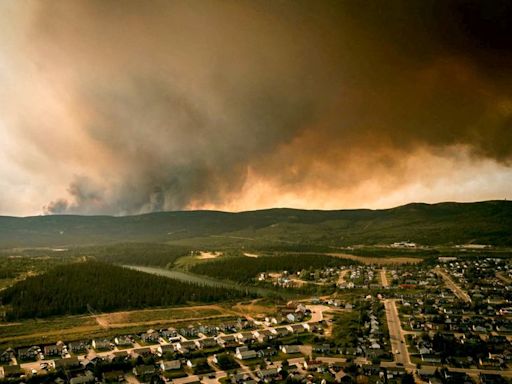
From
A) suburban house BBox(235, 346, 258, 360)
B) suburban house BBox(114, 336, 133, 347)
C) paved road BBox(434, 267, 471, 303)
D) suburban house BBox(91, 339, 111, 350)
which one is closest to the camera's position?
suburban house BBox(235, 346, 258, 360)

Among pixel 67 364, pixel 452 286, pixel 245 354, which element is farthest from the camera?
pixel 452 286

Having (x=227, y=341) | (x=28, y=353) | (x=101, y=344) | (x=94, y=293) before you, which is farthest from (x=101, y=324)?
(x=227, y=341)

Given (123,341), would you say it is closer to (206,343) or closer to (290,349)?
(206,343)

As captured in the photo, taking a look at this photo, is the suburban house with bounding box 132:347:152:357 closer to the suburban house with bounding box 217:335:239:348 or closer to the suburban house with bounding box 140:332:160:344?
the suburban house with bounding box 140:332:160:344

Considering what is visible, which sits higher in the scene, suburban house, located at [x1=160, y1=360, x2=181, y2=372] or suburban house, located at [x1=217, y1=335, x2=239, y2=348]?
suburban house, located at [x1=217, y1=335, x2=239, y2=348]

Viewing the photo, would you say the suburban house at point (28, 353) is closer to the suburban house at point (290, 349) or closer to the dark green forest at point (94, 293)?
the dark green forest at point (94, 293)

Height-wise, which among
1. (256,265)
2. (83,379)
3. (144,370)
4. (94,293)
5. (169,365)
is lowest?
(83,379)

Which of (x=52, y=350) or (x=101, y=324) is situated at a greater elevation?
(x=101, y=324)

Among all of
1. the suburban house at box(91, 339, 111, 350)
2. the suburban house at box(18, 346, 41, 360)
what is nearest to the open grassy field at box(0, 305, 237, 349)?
the suburban house at box(91, 339, 111, 350)

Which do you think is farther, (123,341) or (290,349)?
(123,341)
